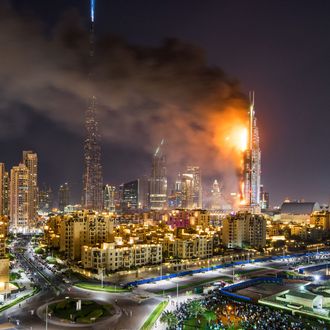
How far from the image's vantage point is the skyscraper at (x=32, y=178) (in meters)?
59.3

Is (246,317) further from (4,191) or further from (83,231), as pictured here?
(4,191)

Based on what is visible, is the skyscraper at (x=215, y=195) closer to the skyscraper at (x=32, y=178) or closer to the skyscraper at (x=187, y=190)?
the skyscraper at (x=187, y=190)

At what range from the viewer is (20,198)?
189 ft

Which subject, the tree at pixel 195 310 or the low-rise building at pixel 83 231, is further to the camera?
the low-rise building at pixel 83 231

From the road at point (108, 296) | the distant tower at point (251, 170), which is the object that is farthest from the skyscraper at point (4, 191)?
the distant tower at point (251, 170)

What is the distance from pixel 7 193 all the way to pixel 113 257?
4073 cm

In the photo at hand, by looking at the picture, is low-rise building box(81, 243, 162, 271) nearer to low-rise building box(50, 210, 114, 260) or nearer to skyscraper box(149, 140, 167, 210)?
low-rise building box(50, 210, 114, 260)

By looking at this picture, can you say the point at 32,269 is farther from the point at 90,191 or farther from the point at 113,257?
the point at 90,191

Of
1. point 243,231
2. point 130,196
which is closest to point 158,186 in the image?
point 130,196

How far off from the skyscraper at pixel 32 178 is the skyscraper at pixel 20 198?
1.58ft

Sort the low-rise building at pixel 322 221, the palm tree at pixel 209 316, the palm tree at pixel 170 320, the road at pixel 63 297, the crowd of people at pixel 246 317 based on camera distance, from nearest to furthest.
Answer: the palm tree at pixel 170 320 → the road at pixel 63 297 → the crowd of people at pixel 246 317 → the palm tree at pixel 209 316 → the low-rise building at pixel 322 221

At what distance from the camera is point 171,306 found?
1736 cm

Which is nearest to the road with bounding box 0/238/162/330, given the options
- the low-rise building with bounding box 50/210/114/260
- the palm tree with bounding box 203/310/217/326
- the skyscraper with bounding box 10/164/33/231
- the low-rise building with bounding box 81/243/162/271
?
the low-rise building with bounding box 81/243/162/271

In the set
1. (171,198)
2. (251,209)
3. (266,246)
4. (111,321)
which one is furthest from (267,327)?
(171,198)
